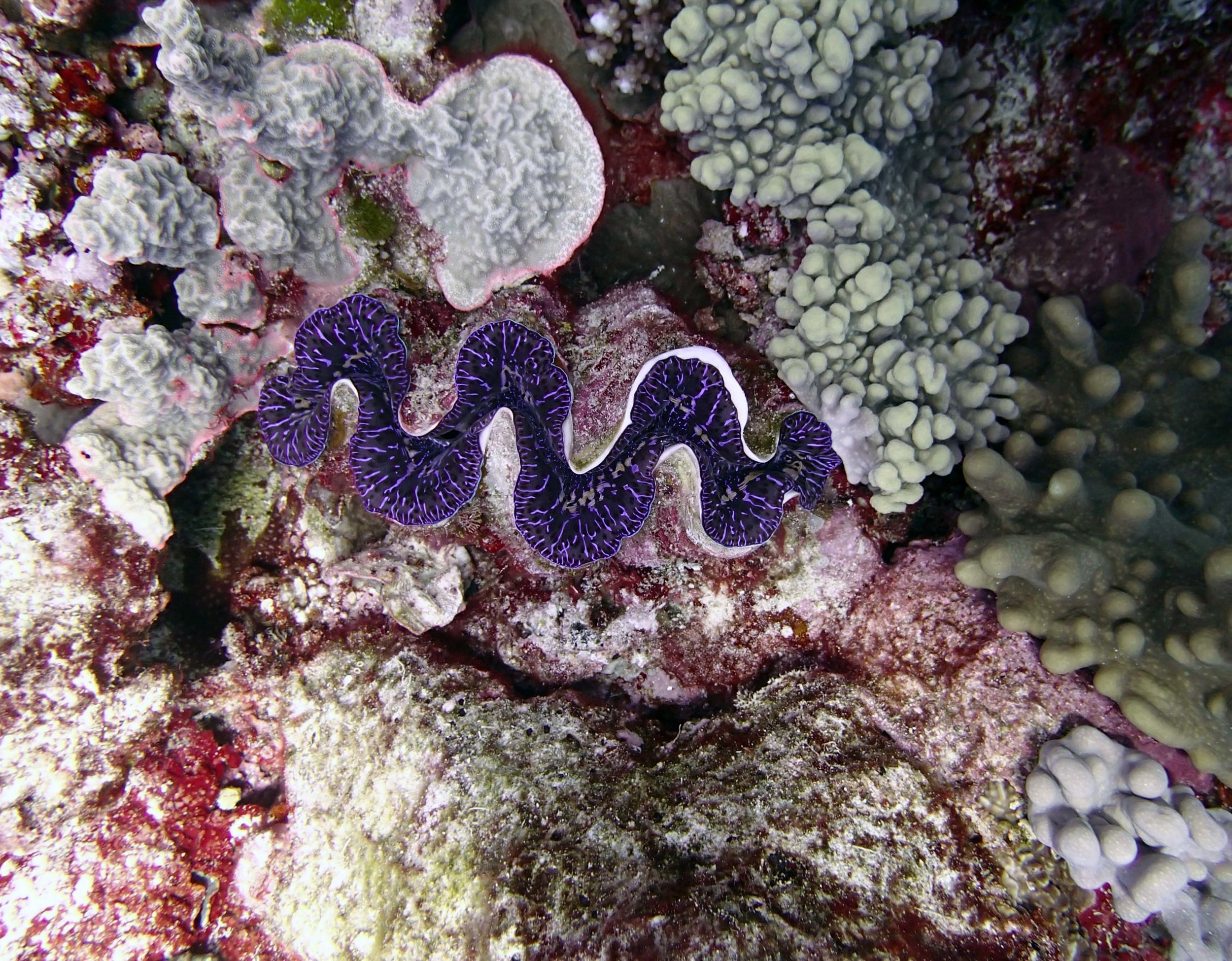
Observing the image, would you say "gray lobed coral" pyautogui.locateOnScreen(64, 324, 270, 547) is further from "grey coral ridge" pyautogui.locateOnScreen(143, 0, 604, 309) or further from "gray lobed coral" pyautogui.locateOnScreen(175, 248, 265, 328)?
"grey coral ridge" pyautogui.locateOnScreen(143, 0, 604, 309)

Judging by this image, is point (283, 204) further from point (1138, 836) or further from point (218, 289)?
point (1138, 836)

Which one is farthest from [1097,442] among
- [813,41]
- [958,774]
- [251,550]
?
[251,550]

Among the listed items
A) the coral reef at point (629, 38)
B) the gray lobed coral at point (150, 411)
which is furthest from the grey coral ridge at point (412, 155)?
the gray lobed coral at point (150, 411)

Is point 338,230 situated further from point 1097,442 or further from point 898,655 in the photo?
point 1097,442

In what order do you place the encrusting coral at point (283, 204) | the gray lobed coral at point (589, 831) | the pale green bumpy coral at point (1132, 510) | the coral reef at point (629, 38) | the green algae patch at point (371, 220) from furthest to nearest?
the green algae patch at point (371, 220), the coral reef at point (629, 38), the encrusting coral at point (283, 204), the pale green bumpy coral at point (1132, 510), the gray lobed coral at point (589, 831)

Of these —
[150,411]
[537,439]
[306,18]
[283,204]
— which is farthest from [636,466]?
[306,18]

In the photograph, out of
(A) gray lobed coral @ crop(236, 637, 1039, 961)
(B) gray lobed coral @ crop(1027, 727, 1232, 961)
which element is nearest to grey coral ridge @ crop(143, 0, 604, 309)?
(A) gray lobed coral @ crop(236, 637, 1039, 961)

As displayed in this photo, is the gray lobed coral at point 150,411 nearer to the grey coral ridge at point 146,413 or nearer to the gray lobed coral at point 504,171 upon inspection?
the grey coral ridge at point 146,413
